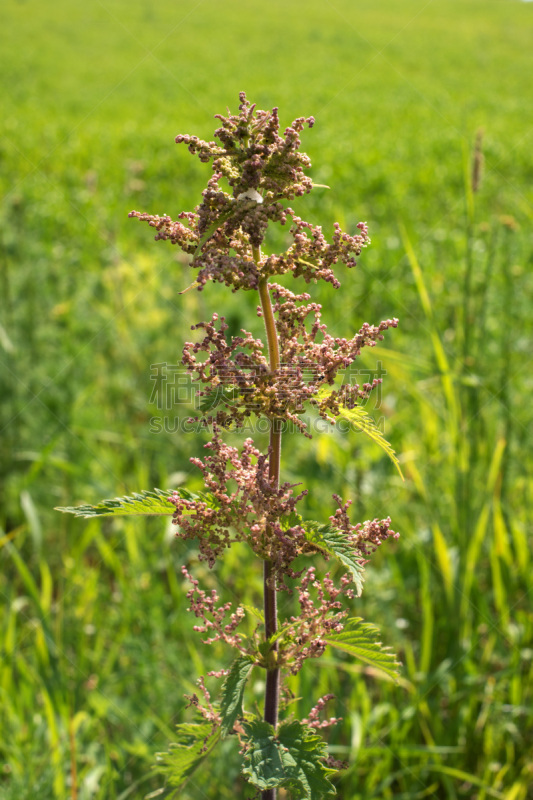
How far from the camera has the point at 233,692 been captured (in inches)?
53.6

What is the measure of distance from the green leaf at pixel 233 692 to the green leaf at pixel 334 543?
0.31 meters

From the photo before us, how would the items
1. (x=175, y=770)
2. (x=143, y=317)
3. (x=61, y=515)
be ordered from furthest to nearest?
(x=143, y=317)
(x=61, y=515)
(x=175, y=770)

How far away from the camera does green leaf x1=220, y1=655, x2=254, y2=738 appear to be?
1287 mm

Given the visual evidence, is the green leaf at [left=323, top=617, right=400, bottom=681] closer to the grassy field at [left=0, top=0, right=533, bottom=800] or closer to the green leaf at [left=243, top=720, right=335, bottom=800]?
the green leaf at [left=243, top=720, right=335, bottom=800]

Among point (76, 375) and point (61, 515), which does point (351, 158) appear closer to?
point (76, 375)

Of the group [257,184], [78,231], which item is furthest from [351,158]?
[257,184]

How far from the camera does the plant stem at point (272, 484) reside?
139cm

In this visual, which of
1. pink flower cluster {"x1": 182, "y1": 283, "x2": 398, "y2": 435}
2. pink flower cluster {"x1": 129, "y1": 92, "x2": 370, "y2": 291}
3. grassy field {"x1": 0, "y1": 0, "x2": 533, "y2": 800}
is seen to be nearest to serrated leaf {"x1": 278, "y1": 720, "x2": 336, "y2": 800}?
pink flower cluster {"x1": 182, "y1": 283, "x2": 398, "y2": 435}

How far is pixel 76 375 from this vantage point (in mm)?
5418

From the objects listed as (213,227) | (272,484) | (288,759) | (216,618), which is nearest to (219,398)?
(272,484)

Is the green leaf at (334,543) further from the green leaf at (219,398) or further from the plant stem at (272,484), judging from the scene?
the green leaf at (219,398)

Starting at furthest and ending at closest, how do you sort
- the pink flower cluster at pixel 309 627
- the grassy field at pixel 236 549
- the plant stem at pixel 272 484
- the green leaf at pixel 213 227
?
the grassy field at pixel 236 549 < the pink flower cluster at pixel 309 627 < the plant stem at pixel 272 484 < the green leaf at pixel 213 227

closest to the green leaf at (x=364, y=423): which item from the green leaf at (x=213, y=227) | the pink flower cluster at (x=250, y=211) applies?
the pink flower cluster at (x=250, y=211)

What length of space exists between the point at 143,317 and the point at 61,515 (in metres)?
2.08
